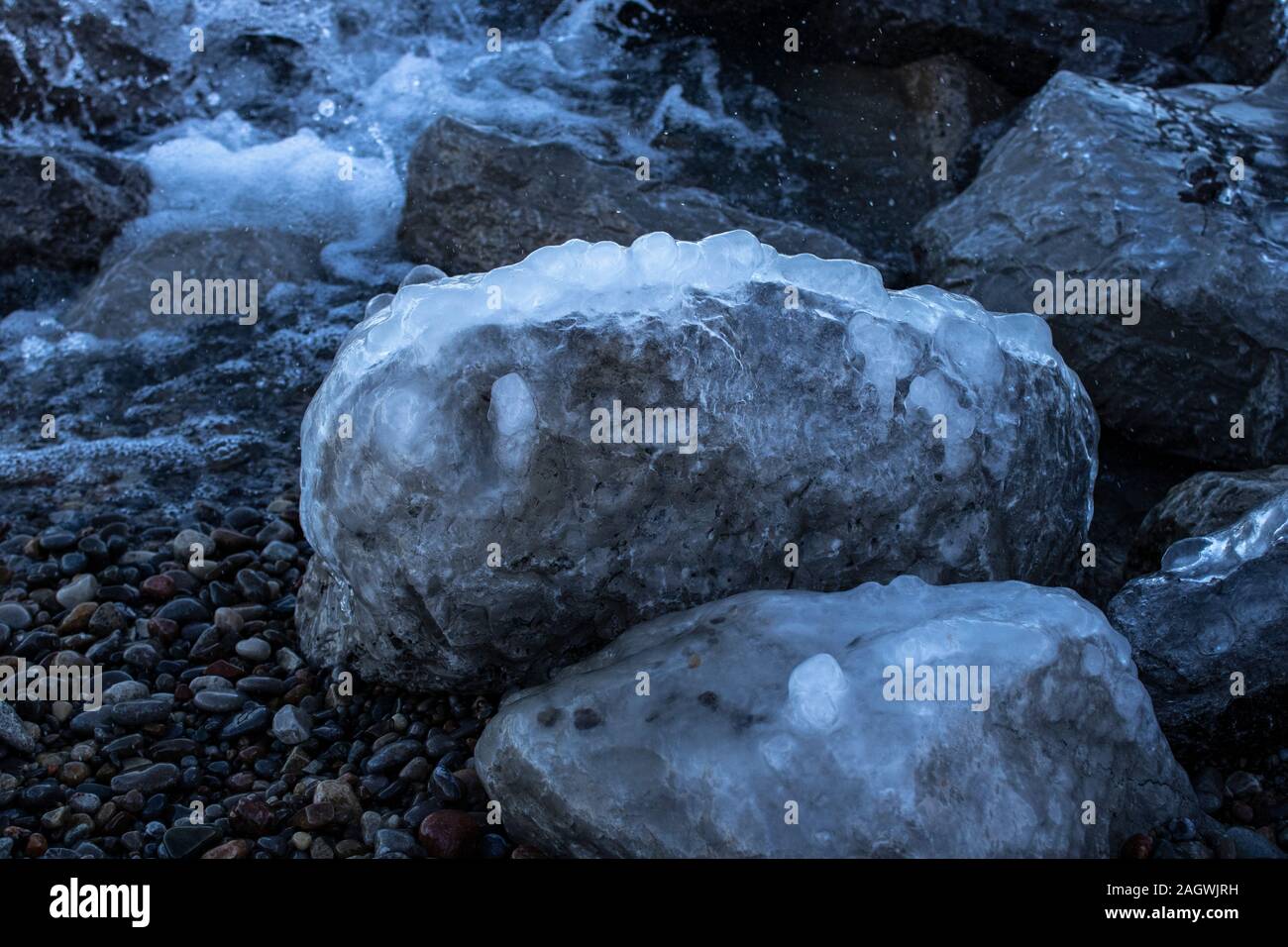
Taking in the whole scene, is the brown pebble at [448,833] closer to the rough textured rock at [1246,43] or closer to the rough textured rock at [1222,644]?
the rough textured rock at [1222,644]

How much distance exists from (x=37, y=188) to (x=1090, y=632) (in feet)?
18.9

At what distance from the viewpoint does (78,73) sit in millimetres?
7594

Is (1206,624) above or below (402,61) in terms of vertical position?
below

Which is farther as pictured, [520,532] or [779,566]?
[779,566]

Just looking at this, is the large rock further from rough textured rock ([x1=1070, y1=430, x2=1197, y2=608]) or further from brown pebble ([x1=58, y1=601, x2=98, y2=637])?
brown pebble ([x1=58, y1=601, x2=98, y2=637])

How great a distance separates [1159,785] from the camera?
2.82m

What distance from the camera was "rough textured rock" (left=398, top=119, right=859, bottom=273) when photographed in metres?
5.60

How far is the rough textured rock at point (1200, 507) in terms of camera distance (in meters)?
3.62

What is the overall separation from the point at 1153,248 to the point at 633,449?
2784 millimetres

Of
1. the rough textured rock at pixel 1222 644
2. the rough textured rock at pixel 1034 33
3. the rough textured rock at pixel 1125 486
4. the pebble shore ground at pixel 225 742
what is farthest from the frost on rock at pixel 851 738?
the rough textured rock at pixel 1034 33

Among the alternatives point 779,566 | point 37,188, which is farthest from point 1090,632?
point 37,188

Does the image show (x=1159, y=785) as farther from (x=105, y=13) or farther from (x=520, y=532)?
(x=105, y=13)

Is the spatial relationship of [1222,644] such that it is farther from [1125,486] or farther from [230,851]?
[230,851]

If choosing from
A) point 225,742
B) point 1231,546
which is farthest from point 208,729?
point 1231,546
